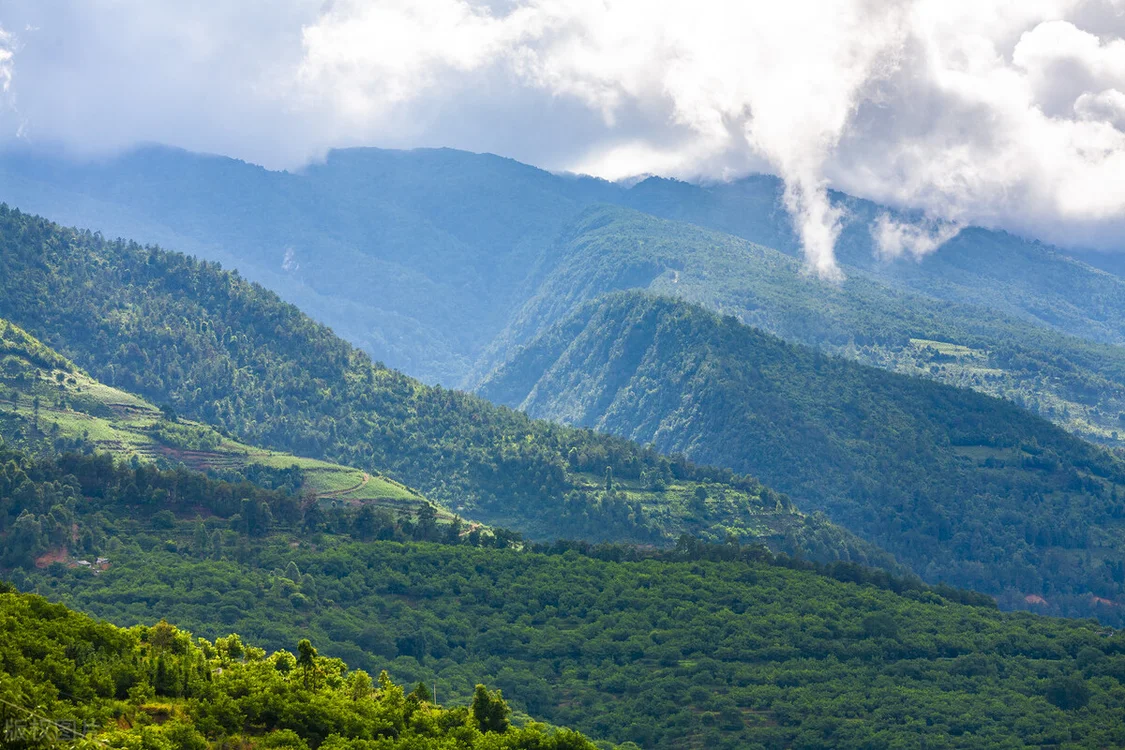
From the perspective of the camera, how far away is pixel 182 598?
440ft

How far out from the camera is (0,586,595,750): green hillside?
64.8 metres

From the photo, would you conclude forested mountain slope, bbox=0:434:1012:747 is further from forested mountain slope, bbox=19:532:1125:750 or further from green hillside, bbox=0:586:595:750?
green hillside, bbox=0:586:595:750

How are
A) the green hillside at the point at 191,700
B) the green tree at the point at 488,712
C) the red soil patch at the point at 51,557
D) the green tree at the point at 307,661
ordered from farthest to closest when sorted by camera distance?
1. the red soil patch at the point at 51,557
2. the green tree at the point at 488,712
3. the green tree at the point at 307,661
4. the green hillside at the point at 191,700

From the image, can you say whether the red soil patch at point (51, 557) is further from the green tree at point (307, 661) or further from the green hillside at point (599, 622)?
the green tree at point (307, 661)

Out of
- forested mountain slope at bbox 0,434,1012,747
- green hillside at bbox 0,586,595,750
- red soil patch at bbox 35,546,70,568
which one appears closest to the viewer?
green hillside at bbox 0,586,595,750

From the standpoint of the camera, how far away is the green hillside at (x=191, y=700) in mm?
64750

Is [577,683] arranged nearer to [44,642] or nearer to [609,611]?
[609,611]

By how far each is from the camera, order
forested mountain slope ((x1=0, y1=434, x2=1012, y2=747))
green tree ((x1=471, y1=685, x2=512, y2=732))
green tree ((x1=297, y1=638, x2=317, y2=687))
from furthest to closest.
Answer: forested mountain slope ((x1=0, y1=434, x2=1012, y2=747))
green tree ((x1=471, y1=685, x2=512, y2=732))
green tree ((x1=297, y1=638, x2=317, y2=687))

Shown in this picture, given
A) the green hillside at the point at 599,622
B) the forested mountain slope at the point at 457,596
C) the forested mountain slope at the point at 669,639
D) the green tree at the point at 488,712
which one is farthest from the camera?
the forested mountain slope at the point at 457,596

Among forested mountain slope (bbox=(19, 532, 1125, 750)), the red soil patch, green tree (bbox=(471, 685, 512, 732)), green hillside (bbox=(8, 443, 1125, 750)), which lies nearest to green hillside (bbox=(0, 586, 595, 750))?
green tree (bbox=(471, 685, 512, 732))

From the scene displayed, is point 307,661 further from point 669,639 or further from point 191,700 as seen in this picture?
point 669,639

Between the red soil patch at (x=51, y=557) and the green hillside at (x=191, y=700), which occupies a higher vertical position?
the red soil patch at (x=51, y=557)

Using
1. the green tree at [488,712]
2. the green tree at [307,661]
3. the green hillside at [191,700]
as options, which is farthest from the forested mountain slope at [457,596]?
the green hillside at [191,700]

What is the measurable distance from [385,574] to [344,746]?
78.7 meters
